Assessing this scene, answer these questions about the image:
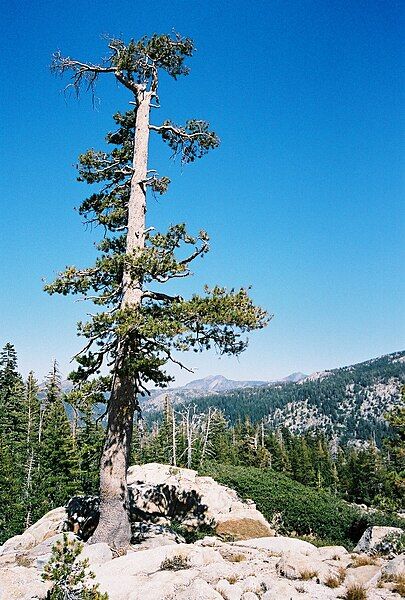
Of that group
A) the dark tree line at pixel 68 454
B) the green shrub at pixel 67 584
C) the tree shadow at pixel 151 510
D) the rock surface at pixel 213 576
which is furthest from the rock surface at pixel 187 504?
the green shrub at pixel 67 584

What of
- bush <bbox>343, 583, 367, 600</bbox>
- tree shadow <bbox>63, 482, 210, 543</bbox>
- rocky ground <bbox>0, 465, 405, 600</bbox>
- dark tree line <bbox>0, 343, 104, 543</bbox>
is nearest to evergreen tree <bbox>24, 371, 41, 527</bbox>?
dark tree line <bbox>0, 343, 104, 543</bbox>

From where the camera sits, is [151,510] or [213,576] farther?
[151,510]

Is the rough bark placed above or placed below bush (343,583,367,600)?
above

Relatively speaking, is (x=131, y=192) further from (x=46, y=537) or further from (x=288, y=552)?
(x=46, y=537)

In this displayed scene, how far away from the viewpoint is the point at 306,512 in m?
30.0

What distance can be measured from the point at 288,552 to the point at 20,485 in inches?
1114

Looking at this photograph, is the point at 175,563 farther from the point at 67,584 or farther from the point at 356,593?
the point at 356,593

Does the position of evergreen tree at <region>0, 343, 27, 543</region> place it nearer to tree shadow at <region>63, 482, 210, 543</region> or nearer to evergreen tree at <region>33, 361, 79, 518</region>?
evergreen tree at <region>33, 361, 79, 518</region>

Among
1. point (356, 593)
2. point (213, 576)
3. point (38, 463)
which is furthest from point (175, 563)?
point (38, 463)

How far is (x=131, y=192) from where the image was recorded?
1222cm

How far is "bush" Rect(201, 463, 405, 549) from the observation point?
1117 inches

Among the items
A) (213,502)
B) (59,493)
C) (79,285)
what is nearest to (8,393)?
(59,493)

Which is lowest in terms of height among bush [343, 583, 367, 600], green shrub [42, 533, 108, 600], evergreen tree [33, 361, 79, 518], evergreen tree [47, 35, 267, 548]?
evergreen tree [33, 361, 79, 518]

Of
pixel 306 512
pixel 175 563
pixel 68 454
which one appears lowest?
pixel 306 512
